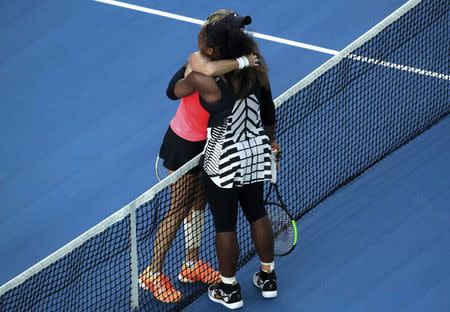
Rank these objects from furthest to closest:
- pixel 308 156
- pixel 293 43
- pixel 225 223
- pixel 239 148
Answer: pixel 293 43 → pixel 308 156 → pixel 225 223 → pixel 239 148

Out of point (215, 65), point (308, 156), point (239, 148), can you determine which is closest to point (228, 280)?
point (239, 148)

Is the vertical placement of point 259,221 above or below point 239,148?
below

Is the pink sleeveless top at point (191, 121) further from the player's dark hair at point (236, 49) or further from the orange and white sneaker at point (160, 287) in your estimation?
the orange and white sneaker at point (160, 287)

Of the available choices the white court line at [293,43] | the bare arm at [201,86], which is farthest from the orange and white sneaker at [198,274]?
the white court line at [293,43]

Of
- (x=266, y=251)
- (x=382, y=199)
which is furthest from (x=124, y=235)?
(x=382, y=199)

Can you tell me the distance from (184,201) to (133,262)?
45 cm

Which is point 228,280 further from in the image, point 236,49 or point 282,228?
point 236,49

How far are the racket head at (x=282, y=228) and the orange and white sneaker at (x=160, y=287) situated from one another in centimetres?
67

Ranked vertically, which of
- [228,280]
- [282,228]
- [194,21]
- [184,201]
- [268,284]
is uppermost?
[184,201]

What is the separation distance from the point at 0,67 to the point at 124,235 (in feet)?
10.4

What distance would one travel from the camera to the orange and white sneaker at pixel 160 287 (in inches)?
237

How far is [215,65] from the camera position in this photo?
A: 5301 millimetres

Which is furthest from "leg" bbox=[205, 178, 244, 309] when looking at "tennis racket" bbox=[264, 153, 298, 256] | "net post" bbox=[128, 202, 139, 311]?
"net post" bbox=[128, 202, 139, 311]

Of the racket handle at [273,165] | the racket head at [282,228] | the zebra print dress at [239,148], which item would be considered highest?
the zebra print dress at [239,148]
